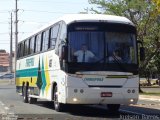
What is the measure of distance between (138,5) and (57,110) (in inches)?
972

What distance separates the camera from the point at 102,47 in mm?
18719

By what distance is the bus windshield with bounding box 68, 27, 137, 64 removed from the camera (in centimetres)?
1848

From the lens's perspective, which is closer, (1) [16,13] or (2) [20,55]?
(2) [20,55]

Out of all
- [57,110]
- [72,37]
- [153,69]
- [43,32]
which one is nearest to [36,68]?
[43,32]

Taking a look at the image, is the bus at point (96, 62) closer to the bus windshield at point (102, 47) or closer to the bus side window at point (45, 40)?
the bus windshield at point (102, 47)

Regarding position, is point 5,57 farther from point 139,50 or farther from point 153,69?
point 139,50

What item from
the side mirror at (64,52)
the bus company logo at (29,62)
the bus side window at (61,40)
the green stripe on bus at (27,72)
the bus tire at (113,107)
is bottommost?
the bus tire at (113,107)

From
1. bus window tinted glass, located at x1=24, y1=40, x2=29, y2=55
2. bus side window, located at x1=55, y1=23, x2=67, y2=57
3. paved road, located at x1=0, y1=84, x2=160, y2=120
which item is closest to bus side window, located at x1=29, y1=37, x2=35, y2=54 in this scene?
bus window tinted glass, located at x1=24, y1=40, x2=29, y2=55

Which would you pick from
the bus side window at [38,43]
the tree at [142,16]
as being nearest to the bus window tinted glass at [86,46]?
the bus side window at [38,43]

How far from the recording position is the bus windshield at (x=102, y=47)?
60.6 ft

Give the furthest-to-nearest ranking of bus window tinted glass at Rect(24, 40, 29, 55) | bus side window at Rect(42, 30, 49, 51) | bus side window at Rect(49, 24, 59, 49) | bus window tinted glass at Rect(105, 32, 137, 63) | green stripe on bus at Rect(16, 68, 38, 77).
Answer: bus window tinted glass at Rect(24, 40, 29, 55) → green stripe on bus at Rect(16, 68, 38, 77) → bus side window at Rect(42, 30, 49, 51) → bus side window at Rect(49, 24, 59, 49) → bus window tinted glass at Rect(105, 32, 137, 63)

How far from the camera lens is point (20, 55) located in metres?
29.9

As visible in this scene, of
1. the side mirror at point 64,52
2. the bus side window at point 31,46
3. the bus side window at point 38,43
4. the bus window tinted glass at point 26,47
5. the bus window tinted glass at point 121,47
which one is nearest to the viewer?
the side mirror at point 64,52

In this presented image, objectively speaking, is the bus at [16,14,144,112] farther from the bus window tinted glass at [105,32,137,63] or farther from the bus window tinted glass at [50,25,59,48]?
the bus window tinted glass at [50,25,59,48]
